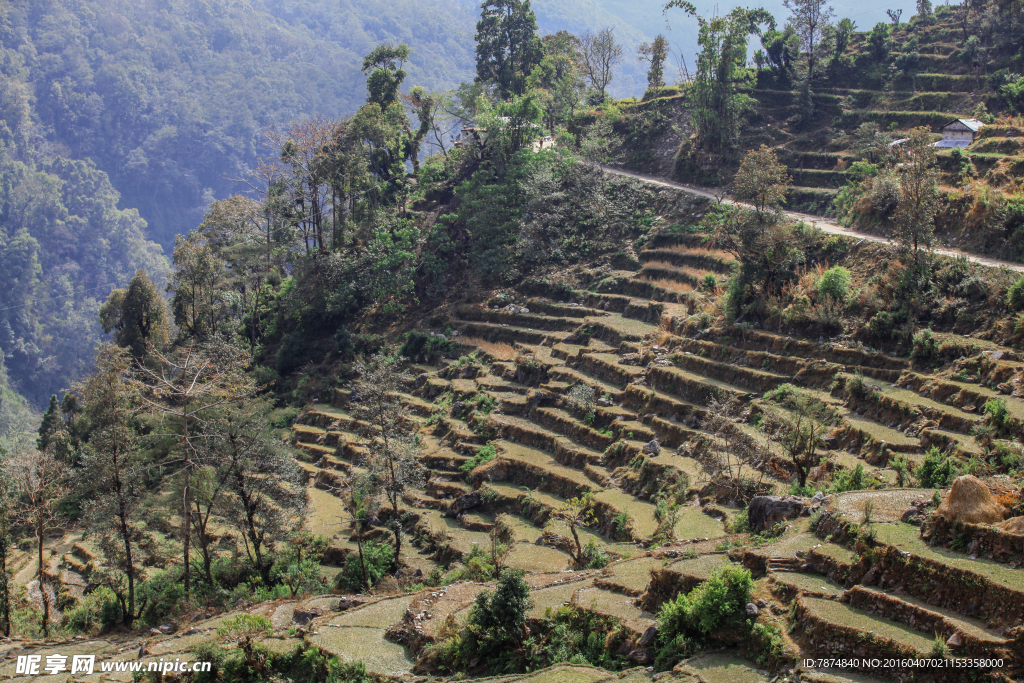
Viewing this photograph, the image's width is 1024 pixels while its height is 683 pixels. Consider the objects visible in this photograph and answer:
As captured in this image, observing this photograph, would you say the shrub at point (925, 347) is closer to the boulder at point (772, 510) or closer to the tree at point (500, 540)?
the boulder at point (772, 510)

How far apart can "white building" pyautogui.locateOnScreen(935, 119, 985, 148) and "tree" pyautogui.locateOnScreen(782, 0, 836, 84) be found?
42.1 ft

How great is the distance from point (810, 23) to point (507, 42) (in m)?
18.0

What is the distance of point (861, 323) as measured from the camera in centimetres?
1827

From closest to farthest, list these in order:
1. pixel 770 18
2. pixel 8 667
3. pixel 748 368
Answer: pixel 8 667 → pixel 748 368 → pixel 770 18

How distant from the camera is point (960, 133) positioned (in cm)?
2639

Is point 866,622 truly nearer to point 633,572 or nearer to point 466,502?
point 633,572

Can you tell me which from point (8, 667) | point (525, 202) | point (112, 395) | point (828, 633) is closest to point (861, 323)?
point (828, 633)

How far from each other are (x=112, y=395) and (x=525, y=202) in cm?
1938


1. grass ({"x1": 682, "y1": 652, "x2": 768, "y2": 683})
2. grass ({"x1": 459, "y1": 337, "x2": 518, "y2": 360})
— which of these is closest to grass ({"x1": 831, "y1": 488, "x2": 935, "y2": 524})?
grass ({"x1": 682, "y1": 652, "x2": 768, "y2": 683})

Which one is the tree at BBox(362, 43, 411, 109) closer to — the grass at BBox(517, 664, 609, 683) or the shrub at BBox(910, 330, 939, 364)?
the shrub at BBox(910, 330, 939, 364)

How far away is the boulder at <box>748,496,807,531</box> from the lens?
12117 millimetres

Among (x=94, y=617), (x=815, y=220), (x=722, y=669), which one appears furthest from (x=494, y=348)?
(x=722, y=669)

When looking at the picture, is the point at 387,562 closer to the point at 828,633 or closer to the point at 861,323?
the point at 828,633

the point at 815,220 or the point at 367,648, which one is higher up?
the point at 815,220
